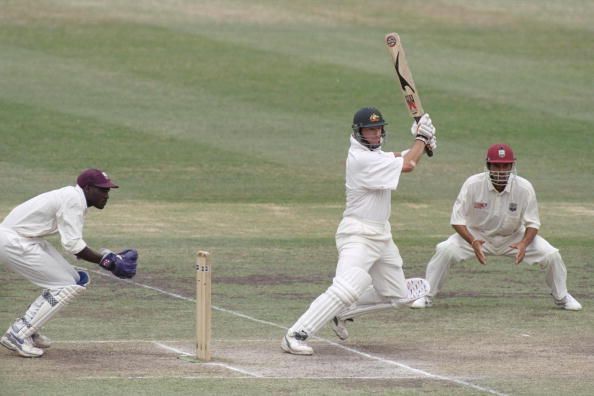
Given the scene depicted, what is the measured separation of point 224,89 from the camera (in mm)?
23875

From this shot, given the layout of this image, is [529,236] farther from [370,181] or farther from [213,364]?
[213,364]

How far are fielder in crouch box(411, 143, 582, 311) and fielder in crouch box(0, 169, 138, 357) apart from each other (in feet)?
10.7

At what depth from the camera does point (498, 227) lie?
12180 mm

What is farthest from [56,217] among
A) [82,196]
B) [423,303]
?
[423,303]

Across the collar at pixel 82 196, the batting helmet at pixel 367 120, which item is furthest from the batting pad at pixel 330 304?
the collar at pixel 82 196

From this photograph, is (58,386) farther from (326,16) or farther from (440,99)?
(326,16)

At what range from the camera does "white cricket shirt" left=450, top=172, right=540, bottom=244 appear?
12.0 meters

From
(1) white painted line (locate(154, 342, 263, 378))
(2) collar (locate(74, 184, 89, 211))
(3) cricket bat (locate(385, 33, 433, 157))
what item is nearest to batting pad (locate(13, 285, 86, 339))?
(2) collar (locate(74, 184, 89, 211))

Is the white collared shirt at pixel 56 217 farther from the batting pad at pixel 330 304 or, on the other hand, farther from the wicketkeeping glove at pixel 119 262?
the batting pad at pixel 330 304

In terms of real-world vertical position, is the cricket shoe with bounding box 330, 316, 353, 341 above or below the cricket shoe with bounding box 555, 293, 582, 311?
below

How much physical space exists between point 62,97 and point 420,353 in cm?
1419

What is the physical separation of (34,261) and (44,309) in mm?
384

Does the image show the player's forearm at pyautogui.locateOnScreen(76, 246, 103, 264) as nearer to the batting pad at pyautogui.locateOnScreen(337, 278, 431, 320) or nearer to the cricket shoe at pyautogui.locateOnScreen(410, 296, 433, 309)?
the batting pad at pyautogui.locateOnScreen(337, 278, 431, 320)

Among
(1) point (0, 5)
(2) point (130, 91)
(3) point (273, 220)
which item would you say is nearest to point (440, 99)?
(2) point (130, 91)
